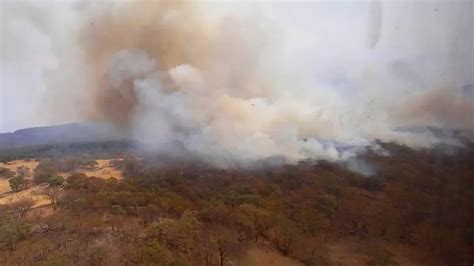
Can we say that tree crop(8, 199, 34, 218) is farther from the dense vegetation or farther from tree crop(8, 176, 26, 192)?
tree crop(8, 176, 26, 192)

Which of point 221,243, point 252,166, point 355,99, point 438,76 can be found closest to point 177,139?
point 252,166

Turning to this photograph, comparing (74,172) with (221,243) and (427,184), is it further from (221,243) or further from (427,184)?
(427,184)

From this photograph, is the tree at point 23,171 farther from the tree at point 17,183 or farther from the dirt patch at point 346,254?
the dirt patch at point 346,254

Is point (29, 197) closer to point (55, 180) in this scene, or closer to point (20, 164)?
point (55, 180)

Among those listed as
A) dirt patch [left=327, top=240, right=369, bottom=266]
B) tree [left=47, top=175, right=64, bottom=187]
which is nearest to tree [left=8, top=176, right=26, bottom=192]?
tree [left=47, top=175, right=64, bottom=187]

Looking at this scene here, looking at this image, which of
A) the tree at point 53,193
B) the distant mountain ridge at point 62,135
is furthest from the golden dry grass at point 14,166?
the distant mountain ridge at point 62,135
